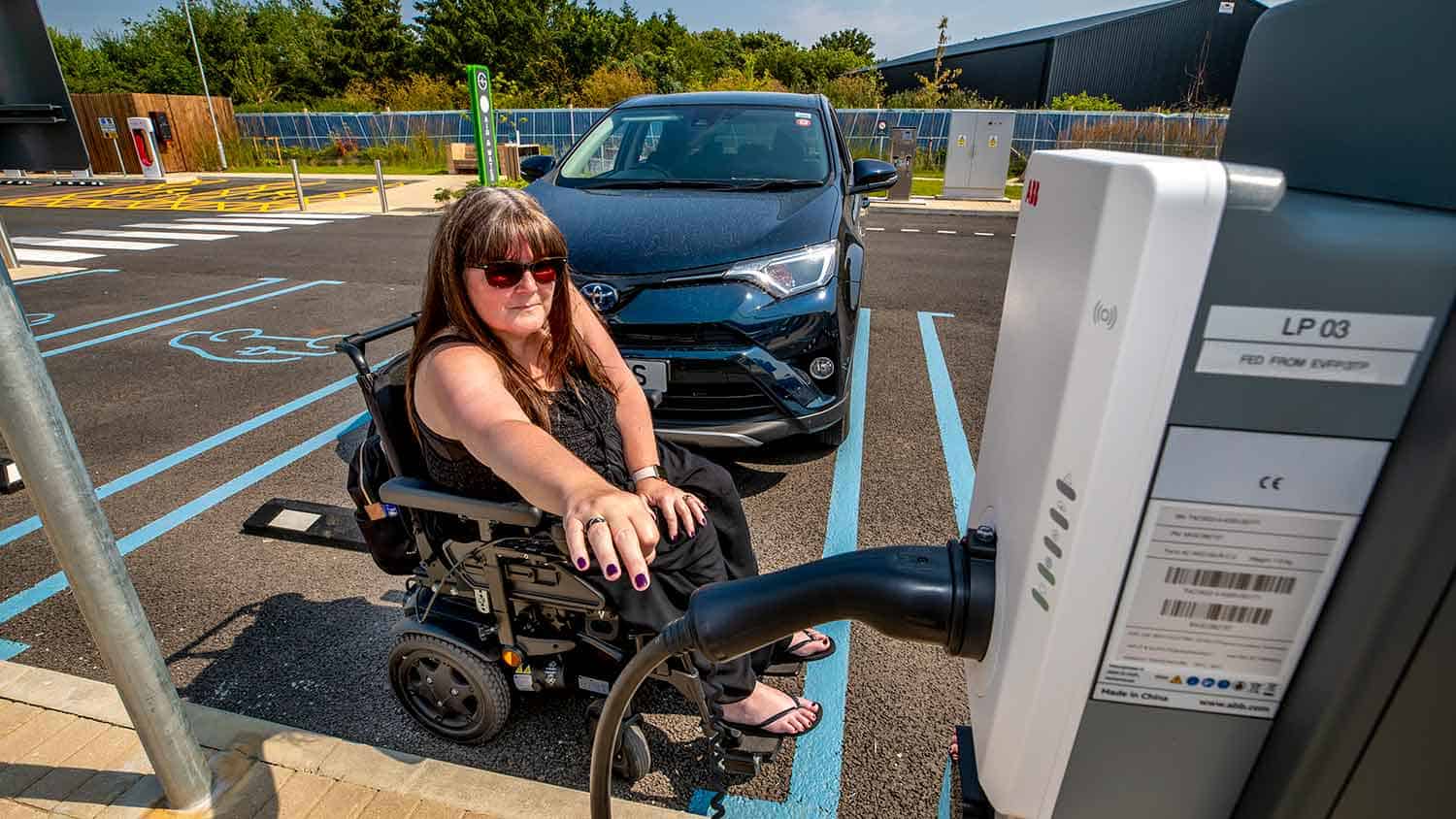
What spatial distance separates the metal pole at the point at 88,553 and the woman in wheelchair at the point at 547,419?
0.65 meters

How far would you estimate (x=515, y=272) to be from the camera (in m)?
1.78

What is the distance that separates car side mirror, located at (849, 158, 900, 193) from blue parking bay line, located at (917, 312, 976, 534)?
136cm

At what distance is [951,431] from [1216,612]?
143 inches

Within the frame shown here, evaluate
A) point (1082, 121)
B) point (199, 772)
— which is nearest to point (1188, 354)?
point (199, 772)

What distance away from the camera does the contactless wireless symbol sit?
48cm

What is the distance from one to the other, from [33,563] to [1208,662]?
157 inches

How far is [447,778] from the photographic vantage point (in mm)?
1827

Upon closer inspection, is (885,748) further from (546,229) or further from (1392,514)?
(1392,514)

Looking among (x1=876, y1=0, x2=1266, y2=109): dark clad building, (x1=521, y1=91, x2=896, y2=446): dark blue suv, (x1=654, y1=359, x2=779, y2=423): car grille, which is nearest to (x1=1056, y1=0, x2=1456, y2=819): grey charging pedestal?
(x1=521, y1=91, x2=896, y2=446): dark blue suv

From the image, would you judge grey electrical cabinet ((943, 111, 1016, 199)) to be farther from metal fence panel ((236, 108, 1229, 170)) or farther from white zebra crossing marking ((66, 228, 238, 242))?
white zebra crossing marking ((66, 228, 238, 242))

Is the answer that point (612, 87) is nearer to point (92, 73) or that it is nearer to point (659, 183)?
point (659, 183)

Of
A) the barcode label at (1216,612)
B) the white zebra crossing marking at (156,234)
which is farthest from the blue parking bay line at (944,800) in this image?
the white zebra crossing marking at (156,234)

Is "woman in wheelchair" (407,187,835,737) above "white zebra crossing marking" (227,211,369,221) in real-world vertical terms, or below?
above

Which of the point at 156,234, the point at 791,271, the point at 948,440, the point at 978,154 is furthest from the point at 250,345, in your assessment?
the point at 978,154
